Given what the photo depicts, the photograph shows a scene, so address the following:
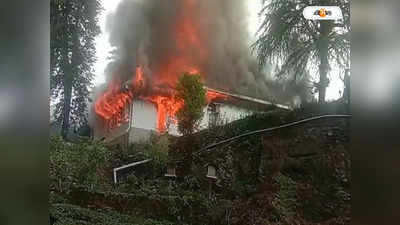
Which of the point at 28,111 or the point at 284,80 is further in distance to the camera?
the point at 28,111

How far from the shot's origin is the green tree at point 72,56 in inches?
92.0

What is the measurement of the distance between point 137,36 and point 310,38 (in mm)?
945

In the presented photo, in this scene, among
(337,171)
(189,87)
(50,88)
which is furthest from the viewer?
(50,88)

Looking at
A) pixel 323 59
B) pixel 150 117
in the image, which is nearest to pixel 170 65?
pixel 150 117

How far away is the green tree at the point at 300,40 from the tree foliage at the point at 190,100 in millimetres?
365

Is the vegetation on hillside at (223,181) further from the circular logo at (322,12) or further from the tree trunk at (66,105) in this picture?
the circular logo at (322,12)

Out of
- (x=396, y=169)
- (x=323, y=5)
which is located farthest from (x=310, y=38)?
(x=396, y=169)

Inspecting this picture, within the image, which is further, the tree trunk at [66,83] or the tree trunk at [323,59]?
the tree trunk at [66,83]

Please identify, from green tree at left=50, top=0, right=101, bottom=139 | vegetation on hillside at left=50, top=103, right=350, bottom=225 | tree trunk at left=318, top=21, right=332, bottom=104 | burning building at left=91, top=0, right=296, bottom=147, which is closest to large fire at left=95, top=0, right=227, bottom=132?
burning building at left=91, top=0, right=296, bottom=147

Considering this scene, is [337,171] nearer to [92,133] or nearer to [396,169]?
[396,169]

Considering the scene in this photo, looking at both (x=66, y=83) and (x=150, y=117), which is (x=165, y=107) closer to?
(x=150, y=117)

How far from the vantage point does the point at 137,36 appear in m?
2.29

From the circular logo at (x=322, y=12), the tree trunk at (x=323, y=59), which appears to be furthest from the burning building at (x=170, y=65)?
the circular logo at (x=322, y=12)

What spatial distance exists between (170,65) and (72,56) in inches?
23.4
